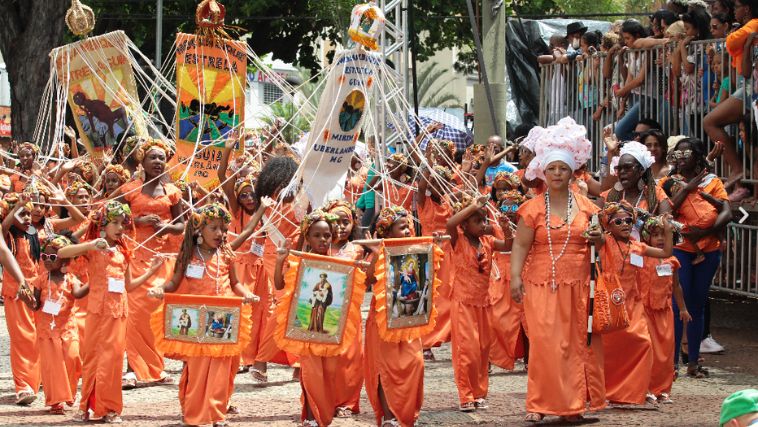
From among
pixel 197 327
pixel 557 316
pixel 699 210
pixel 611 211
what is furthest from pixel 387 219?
pixel 699 210

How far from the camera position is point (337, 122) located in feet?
32.2

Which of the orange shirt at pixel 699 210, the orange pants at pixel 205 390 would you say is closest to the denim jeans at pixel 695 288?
the orange shirt at pixel 699 210

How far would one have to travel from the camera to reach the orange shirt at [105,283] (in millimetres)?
9055

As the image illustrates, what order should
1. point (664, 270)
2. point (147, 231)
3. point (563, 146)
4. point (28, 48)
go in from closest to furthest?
point (563, 146) → point (664, 270) → point (147, 231) → point (28, 48)

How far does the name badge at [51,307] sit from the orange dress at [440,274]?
11.5 feet

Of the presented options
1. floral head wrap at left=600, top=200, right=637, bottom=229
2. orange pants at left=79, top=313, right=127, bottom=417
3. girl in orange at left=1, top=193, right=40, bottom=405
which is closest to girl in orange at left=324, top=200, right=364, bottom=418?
orange pants at left=79, top=313, right=127, bottom=417

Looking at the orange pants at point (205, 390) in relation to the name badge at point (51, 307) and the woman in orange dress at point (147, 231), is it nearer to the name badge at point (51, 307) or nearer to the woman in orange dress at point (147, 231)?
the name badge at point (51, 307)

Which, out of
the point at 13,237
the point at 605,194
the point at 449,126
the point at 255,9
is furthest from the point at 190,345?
the point at 255,9

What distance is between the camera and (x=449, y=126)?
64.8 feet

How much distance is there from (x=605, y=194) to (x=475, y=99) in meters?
6.15

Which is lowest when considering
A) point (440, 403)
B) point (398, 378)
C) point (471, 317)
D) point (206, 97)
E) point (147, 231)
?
point (440, 403)

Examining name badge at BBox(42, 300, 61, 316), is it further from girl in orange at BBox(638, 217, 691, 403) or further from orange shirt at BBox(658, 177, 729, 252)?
orange shirt at BBox(658, 177, 729, 252)

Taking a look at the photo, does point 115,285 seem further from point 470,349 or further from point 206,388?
point 470,349

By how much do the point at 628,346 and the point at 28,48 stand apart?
603 inches
